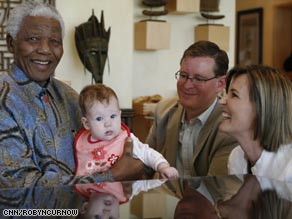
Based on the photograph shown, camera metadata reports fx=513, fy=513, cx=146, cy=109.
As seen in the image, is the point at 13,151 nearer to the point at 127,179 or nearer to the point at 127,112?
the point at 127,179

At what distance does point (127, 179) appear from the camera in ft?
5.57

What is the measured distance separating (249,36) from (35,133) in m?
6.59

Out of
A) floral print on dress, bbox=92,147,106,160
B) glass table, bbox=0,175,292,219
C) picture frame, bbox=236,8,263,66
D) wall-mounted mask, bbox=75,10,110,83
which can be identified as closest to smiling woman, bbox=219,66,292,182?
glass table, bbox=0,175,292,219

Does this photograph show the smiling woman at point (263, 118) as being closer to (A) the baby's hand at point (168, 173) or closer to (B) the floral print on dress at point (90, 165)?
(A) the baby's hand at point (168, 173)

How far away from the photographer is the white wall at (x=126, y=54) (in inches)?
155

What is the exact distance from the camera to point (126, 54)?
4164 millimetres

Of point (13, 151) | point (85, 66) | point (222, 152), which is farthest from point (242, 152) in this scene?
point (85, 66)

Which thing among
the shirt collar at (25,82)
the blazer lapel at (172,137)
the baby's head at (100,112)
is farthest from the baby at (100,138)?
the blazer lapel at (172,137)

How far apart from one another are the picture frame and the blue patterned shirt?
242 inches

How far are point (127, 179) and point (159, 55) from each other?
311 cm

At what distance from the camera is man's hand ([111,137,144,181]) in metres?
1.69

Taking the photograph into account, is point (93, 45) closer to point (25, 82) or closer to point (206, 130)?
point (206, 130)

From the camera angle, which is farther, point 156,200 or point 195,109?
point 195,109

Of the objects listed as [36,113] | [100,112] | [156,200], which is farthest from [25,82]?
[156,200]
